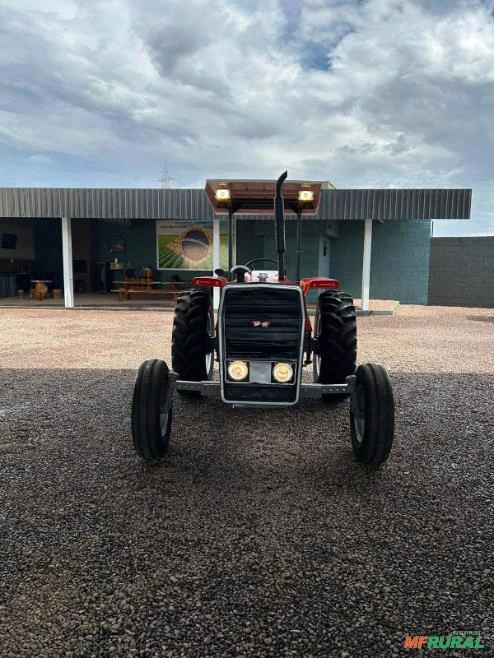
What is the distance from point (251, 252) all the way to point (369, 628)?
17202 mm

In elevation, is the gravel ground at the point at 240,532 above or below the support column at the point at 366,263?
below

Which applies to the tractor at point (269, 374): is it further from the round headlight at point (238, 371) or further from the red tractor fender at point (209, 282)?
the red tractor fender at point (209, 282)

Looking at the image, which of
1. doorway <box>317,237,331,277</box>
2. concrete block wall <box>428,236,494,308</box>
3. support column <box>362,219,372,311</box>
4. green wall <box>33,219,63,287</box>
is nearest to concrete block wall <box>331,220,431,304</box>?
doorway <box>317,237,331,277</box>

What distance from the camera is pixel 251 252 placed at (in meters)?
18.6

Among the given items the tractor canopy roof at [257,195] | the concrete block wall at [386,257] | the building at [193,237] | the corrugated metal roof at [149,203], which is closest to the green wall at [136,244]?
the building at [193,237]

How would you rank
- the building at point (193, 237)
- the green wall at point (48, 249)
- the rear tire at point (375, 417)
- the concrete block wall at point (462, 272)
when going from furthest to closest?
the green wall at point (48, 249)
the concrete block wall at point (462, 272)
the building at point (193, 237)
the rear tire at point (375, 417)

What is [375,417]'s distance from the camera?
303 centimetres

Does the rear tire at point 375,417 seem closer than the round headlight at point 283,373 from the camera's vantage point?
Yes

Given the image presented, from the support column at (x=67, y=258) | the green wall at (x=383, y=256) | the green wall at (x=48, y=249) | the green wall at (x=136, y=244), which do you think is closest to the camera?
the support column at (x=67, y=258)

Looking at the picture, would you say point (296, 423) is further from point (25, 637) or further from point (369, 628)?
point (25, 637)

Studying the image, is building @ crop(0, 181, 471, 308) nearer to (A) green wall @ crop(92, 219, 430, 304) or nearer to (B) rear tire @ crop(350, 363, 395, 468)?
(A) green wall @ crop(92, 219, 430, 304)

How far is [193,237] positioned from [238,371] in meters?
15.2

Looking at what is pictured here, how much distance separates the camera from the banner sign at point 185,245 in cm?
1780

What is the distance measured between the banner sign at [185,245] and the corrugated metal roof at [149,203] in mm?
3392
